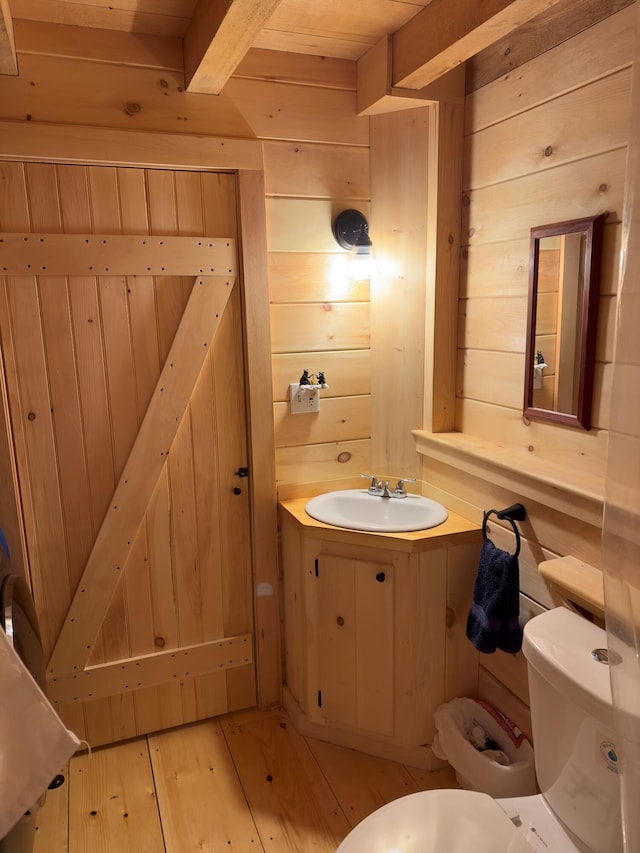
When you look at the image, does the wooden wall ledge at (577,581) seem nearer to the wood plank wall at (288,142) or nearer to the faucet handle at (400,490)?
Result: the faucet handle at (400,490)

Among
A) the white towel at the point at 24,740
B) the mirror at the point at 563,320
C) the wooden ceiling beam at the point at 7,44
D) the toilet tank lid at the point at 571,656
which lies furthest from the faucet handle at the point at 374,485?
the wooden ceiling beam at the point at 7,44

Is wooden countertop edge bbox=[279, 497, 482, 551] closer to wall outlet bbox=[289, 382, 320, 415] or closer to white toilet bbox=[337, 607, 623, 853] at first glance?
wall outlet bbox=[289, 382, 320, 415]

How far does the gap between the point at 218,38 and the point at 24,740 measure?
1.67m

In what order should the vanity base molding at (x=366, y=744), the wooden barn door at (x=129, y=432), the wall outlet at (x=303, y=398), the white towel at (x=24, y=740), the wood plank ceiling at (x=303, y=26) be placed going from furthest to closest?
the wall outlet at (x=303, y=398) < the vanity base molding at (x=366, y=744) < the wooden barn door at (x=129, y=432) < the wood plank ceiling at (x=303, y=26) < the white towel at (x=24, y=740)

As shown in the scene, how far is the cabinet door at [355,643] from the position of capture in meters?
1.98

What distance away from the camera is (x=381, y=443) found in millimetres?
2330

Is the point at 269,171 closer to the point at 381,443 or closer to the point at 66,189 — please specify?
the point at 66,189

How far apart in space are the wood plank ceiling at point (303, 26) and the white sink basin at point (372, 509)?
4.43ft

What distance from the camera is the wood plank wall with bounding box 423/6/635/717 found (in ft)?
4.88

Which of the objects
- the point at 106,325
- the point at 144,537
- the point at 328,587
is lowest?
the point at 328,587

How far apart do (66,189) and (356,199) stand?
3.10 feet

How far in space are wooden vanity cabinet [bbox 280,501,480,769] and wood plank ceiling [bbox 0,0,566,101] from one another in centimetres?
138

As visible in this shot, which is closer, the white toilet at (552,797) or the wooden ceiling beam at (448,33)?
the white toilet at (552,797)

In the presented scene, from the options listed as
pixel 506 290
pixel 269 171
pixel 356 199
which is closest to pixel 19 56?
pixel 269 171
